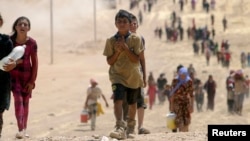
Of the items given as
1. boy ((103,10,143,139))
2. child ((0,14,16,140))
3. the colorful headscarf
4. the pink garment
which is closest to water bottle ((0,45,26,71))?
child ((0,14,16,140))

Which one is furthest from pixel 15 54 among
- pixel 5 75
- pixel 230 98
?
pixel 230 98

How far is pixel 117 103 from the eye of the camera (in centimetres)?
759

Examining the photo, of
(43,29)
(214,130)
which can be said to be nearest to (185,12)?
(43,29)

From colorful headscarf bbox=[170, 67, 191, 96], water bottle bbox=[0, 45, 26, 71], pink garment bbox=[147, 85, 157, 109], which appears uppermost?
water bottle bbox=[0, 45, 26, 71]

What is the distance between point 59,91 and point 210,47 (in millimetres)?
10619

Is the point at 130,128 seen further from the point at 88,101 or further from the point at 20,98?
the point at 88,101

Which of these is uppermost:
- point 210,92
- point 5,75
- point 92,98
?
point 5,75

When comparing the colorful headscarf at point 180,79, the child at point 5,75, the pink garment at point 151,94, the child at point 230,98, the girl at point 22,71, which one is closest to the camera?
the child at point 5,75

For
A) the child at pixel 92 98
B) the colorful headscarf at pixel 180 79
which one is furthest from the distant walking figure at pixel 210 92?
the colorful headscarf at pixel 180 79

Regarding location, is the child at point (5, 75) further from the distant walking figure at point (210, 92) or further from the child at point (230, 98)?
the distant walking figure at point (210, 92)

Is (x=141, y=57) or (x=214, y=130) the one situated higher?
(x=141, y=57)

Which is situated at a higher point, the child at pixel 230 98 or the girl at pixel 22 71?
the girl at pixel 22 71

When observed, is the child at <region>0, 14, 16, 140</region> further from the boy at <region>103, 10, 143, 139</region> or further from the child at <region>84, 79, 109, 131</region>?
the child at <region>84, 79, 109, 131</region>

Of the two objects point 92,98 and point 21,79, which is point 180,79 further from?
point 92,98
